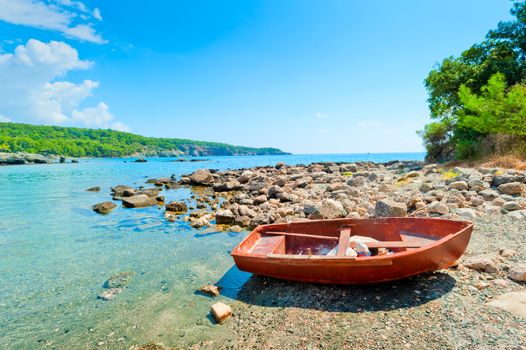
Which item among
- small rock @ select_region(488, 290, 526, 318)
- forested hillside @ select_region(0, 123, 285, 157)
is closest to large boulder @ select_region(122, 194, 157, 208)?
small rock @ select_region(488, 290, 526, 318)

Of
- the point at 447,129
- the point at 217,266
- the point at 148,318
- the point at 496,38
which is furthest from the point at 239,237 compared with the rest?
the point at 496,38

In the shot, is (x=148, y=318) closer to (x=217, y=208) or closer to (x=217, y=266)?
(x=217, y=266)

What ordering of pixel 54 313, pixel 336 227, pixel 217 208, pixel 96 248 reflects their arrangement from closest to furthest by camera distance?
pixel 54 313 → pixel 336 227 → pixel 96 248 → pixel 217 208

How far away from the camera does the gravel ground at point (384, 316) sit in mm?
3529

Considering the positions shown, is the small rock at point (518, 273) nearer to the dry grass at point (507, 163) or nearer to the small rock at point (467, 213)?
the small rock at point (467, 213)

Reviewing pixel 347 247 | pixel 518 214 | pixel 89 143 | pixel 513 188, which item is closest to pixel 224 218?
pixel 347 247

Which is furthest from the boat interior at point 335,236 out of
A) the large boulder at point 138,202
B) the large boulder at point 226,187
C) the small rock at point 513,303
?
the large boulder at point 226,187

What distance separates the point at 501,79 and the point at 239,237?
65.6ft

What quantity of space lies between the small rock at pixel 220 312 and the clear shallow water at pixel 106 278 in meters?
0.14

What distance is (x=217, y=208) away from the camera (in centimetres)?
1384

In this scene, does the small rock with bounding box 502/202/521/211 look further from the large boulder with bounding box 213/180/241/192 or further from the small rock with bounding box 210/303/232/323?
the large boulder with bounding box 213/180/241/192

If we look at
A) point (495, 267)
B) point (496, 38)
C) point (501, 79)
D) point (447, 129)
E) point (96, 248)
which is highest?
point (496, 38)

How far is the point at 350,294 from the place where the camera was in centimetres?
479

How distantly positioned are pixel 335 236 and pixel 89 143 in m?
162
